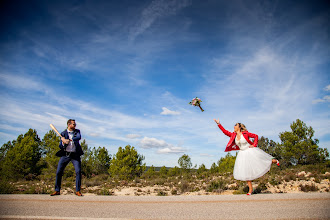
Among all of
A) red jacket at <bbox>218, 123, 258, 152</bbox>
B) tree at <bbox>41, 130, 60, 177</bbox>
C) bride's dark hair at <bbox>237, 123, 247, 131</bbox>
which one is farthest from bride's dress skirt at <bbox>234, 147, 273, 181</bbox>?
tree at <bbox>41, 130, 60, 177</bbox>

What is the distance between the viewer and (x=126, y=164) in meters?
29.8

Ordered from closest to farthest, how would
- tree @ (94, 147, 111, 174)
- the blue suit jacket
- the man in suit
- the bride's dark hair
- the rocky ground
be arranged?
the man in suit, the blue suit jacket, the bride's dark hair, the rocky ground, tree @ (94, 147, 111, 174)

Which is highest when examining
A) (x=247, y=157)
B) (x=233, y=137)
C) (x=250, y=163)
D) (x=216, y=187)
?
(x=233, y=137)

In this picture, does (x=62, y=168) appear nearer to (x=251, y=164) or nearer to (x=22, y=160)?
(x=251, y=164)

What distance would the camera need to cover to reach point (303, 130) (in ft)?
88.8

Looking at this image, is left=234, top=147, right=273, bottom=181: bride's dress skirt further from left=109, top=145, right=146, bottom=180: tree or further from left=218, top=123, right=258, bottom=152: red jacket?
left=109, top=145, right=146, bottom=180: tree

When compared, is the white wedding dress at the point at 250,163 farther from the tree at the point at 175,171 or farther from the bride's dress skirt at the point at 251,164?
the tree at the point at 175,171

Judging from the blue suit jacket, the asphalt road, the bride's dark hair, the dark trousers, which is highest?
the bride's dark hair

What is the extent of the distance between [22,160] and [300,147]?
39.2m

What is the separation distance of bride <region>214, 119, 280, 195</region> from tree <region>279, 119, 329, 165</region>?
24.7m

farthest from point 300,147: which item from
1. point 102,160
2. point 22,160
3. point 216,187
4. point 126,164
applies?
point 22,160

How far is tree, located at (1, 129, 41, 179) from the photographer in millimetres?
25484

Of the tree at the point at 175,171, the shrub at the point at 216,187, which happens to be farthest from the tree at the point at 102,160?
the shrub at the point at 216,187

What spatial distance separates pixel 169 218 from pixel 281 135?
3076cm
